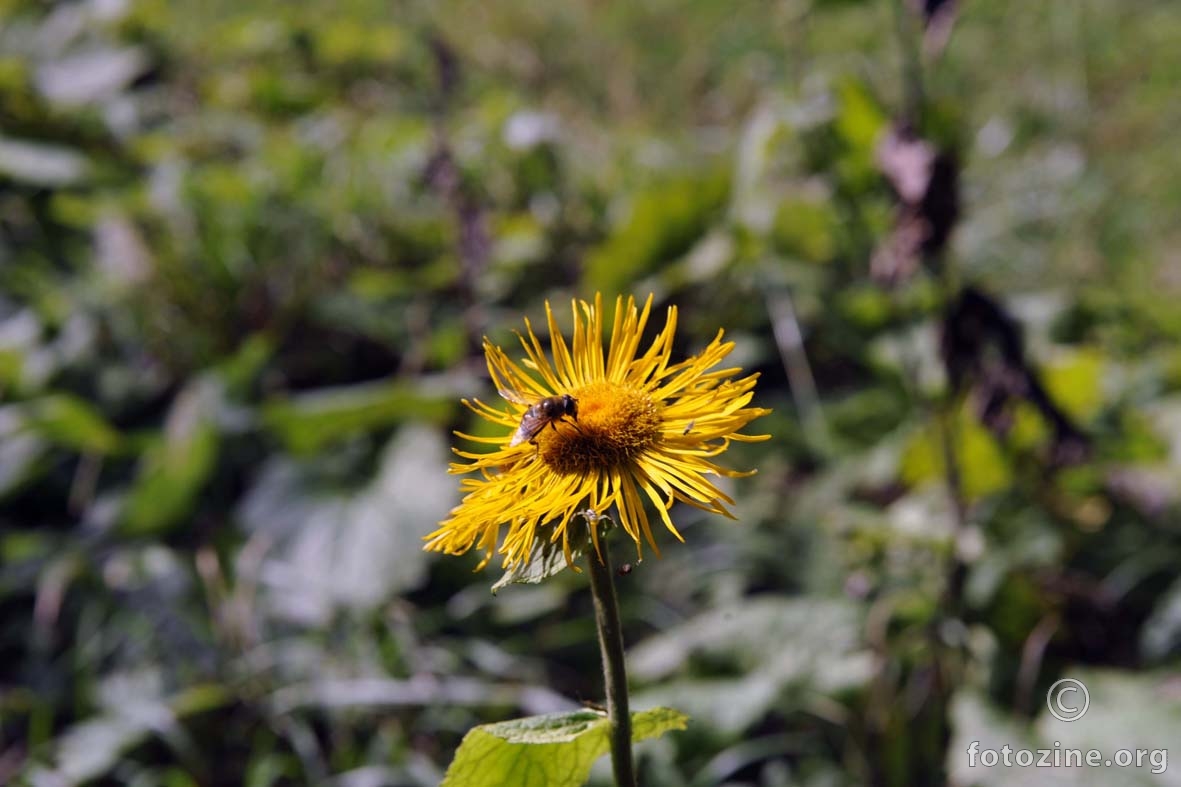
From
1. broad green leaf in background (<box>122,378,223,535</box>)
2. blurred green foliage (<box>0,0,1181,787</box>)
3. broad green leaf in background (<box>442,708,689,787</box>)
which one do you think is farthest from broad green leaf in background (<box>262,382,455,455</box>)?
broad green leaf in background (<box>442,708,689,787</box>)

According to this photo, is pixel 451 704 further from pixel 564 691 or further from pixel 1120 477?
pixel 1120 477

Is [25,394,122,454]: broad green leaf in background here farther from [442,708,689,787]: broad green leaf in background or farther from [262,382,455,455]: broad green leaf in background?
[442,708,689,787]: broad green leaf in background

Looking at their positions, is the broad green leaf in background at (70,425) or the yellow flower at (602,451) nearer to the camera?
the yellow flower at (602,451)

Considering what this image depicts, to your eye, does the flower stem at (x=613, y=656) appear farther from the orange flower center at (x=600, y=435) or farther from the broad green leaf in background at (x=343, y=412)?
the broad green leaf in background at (x=343, y=412)

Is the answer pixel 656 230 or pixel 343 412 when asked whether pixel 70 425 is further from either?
pixel 656 230

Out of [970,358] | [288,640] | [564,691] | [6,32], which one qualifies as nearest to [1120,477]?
[970,358]
